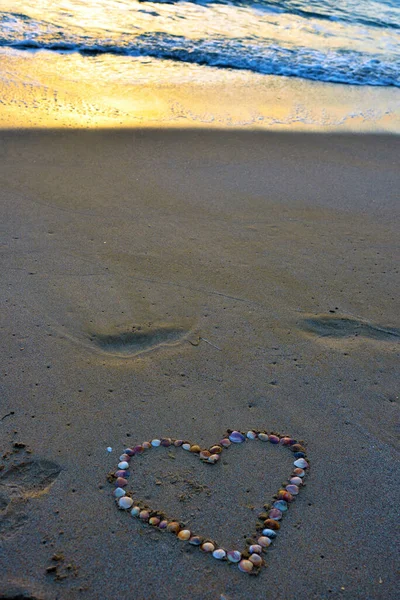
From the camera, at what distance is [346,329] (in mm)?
3203

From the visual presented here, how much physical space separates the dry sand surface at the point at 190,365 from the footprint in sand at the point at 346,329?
10mm

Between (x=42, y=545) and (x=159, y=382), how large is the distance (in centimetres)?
96

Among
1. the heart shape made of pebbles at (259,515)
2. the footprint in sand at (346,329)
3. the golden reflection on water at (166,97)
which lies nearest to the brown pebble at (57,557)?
the heart shape made of pebbles at (259,515)

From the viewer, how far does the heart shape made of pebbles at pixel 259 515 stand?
2055 mm

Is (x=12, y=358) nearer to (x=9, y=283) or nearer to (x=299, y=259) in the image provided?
(x=9, y=283)

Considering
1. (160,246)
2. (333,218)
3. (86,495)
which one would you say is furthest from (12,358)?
(333,218)

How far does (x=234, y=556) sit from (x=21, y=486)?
868mm

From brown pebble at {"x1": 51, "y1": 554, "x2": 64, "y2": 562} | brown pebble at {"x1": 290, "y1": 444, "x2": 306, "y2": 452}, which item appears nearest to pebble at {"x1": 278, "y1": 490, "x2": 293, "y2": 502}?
brown pebble at {"x1": 290, "y1": 444, "x2": 306, "y2": 452}

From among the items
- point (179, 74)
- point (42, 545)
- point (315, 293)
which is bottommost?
point (42, 545)

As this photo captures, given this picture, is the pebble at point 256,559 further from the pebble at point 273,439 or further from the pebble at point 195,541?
the pebble at point 273,439

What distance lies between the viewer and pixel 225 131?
5.76m

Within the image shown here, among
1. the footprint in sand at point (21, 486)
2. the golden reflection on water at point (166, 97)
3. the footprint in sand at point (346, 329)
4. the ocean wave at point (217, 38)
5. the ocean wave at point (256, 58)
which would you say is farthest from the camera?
the ocean wave at point (217, 38)

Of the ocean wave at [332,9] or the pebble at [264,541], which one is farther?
the ocean wave at [332,9]

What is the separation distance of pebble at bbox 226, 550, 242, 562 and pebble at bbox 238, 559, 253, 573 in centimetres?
2
